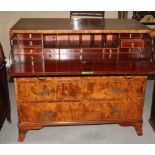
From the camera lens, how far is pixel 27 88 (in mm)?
2779

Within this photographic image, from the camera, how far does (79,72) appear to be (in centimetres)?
258

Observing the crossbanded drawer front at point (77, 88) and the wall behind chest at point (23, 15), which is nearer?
the crossbanded drawer front at point (77, 88)

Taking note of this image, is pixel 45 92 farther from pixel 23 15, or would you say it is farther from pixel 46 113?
pixel 23 15

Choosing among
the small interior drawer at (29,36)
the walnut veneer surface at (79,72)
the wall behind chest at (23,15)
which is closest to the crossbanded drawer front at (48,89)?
the walnut veneer surface at (79,72)

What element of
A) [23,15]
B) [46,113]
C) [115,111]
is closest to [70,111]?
[46,113]

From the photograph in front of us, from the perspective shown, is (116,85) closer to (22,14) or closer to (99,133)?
(99,133)

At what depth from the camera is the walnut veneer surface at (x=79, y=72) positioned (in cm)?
271

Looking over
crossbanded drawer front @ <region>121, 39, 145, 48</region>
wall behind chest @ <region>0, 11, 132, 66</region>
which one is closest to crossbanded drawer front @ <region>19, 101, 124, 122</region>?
crossbanded drawer front @ <region>121, 39, 145, 48</region>

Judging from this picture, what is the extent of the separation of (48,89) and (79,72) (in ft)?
1.62

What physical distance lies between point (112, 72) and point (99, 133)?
1.16 meters

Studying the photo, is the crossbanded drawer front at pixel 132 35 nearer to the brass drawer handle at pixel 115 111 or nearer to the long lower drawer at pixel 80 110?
the long lower drawer at pixel 80 110

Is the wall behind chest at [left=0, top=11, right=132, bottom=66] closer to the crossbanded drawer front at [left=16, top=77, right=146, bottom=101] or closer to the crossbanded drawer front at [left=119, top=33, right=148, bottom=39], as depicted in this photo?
the crossbanded drawer front at [left=119, top=33, right=148, bottom=39]

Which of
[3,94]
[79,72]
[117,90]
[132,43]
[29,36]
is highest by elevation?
[29,36]
